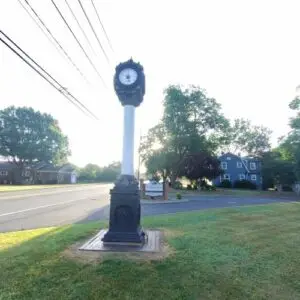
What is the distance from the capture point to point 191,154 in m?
42.5

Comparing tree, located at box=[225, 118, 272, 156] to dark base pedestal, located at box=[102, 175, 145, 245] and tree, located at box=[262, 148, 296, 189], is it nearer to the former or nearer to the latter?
tree, located at box=[262, 148, 296, 189]

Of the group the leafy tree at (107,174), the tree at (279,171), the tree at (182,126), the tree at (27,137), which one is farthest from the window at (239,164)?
the tree at (27,137)

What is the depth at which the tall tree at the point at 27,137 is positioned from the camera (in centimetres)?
5519

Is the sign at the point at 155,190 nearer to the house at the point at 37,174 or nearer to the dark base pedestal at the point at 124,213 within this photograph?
the dark base pedestal at the point at 124,213

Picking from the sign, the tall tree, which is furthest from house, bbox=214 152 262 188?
the sign

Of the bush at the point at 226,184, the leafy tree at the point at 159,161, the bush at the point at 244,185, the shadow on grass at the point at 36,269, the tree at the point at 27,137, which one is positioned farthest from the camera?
the tree at the point at 27,137

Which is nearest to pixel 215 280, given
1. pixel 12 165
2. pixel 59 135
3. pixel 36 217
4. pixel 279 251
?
pixel 279 251

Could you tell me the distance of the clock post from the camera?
711 cm

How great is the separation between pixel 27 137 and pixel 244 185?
133 feet

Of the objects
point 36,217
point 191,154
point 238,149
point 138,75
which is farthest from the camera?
point 238,149

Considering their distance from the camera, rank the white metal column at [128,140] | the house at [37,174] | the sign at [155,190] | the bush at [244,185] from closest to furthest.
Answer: the white metal column at [128,140], the sign at [155,190], the bush at [244,185], the house at [37,174]

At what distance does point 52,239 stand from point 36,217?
5435mm

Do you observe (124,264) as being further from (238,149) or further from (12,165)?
(238,149)

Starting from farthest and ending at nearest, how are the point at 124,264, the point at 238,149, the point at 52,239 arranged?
the point at 238,149 < the point at 52,239 < the point at 124,264
